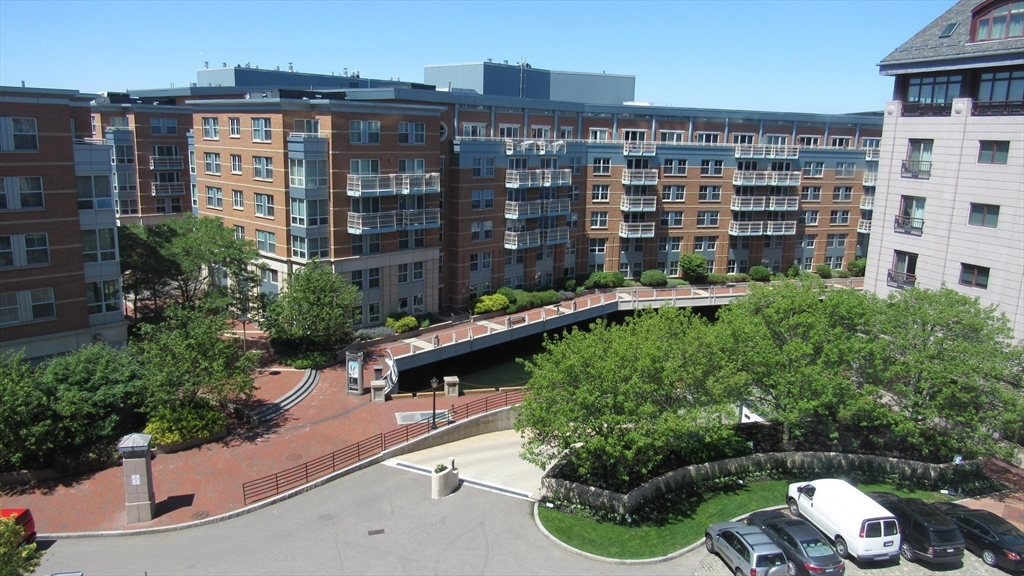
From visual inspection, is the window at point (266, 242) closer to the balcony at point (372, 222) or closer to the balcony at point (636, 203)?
the balcony at point (372, 222)

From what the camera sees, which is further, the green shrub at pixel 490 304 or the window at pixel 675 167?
the window at pixel 675 167

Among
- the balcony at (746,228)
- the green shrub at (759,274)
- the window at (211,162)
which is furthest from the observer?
the green shrub at (759,274)

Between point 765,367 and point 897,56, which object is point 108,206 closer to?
point 765,367

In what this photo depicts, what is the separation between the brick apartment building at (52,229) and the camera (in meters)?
31.6

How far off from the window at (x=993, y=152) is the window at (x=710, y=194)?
104 feet

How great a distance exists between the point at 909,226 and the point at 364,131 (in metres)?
32.6

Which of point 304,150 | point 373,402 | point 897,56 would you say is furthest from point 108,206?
point 897,56

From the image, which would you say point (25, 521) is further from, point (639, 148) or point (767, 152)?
point (767, 152)

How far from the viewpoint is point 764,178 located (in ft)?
219

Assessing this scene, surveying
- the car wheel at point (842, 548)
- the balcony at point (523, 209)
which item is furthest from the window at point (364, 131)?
the car wheel at point (842, 548)

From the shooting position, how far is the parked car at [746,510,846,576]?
2241cm

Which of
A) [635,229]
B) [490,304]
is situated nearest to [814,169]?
[635,229]

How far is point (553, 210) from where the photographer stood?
192ft

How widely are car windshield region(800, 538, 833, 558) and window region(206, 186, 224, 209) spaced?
43.5m
